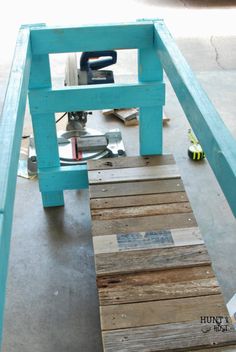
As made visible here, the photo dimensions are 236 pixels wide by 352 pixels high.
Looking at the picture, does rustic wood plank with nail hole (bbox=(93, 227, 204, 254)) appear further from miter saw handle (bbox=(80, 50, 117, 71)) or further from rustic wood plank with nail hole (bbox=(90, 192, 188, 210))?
miter saw handle (bbox=(80, 50, 117, 71))

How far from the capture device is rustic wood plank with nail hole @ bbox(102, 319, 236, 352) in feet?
4.17

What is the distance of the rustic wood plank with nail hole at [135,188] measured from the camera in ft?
6.22

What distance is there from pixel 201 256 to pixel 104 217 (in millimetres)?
429

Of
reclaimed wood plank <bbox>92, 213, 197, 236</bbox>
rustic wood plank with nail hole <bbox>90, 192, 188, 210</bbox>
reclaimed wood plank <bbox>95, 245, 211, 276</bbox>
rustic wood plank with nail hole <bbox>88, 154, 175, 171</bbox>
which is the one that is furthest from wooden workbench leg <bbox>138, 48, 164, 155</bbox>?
reclaimed wood plank <bbox>95, 245, 211, 276</bbox>

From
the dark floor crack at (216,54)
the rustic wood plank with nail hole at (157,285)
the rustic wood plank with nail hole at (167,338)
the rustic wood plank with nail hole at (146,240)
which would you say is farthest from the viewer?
the dark floor crack at (216,54)

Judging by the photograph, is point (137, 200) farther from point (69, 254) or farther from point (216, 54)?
point (216, 54)

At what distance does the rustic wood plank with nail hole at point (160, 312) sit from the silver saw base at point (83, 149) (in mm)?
1444

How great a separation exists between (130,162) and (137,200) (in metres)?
0.31

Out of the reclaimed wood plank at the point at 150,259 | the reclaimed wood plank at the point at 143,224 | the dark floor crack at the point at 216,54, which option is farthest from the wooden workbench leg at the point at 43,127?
the dark floor crack at the point at 216,54

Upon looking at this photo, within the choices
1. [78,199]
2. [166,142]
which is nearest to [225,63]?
[166,142]

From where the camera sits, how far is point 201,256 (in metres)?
1.56

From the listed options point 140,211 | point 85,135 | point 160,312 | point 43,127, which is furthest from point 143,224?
point 85,135

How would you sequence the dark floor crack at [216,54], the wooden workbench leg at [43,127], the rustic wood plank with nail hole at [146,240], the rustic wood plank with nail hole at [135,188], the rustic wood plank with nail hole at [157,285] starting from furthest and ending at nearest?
the dark floor crack at [216,54]
the wooden workbench leg at [43,127]
the rustic wood plank with nail hole at [135,188]
the rustic wood plank with nail hole at [146,240]
the rustic wood plank with nail hole at [157,285]

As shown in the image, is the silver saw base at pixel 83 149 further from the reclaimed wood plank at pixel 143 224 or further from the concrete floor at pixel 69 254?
the reclaimed wood plank at pixel 143 224
